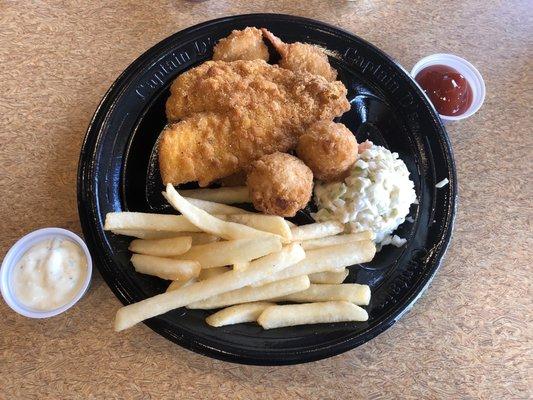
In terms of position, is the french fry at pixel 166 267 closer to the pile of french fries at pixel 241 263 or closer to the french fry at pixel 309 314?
the pile of french fries at pixel 241 263

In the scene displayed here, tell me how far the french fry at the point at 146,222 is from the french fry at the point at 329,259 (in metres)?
0.35

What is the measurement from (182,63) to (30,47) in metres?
0.78

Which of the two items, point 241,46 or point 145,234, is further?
point 241,46

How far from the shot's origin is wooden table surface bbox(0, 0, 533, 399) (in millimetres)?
1886

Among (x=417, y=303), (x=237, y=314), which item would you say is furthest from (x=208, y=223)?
(x=417, y=303)

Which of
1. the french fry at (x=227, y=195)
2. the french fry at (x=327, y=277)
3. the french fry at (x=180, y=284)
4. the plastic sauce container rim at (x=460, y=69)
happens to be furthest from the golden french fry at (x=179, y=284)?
the plastic sauce container rim at (x=460, y=69)

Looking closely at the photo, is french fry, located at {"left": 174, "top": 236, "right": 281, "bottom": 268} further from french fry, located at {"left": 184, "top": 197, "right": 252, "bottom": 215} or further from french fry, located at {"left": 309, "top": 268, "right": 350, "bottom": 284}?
french fry, located at {"left": 309, "top": 268, "right": 350, "bottom": 284}

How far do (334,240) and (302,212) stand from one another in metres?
0.25

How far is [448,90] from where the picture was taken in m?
2.28

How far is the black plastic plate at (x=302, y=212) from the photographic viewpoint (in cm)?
181

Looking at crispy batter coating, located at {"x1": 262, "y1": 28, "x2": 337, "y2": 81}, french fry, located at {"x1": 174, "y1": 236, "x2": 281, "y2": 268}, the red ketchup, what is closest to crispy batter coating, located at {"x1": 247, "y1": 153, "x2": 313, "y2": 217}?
french fry, located at {"x1": 174, "y1": 236, "x2": 281, "y2": 268}

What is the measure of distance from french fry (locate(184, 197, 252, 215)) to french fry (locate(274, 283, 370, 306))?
387 mm

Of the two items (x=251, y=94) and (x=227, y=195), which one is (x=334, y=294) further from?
(x=251, y=94)

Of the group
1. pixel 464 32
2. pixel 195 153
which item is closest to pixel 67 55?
pixel 195 153
